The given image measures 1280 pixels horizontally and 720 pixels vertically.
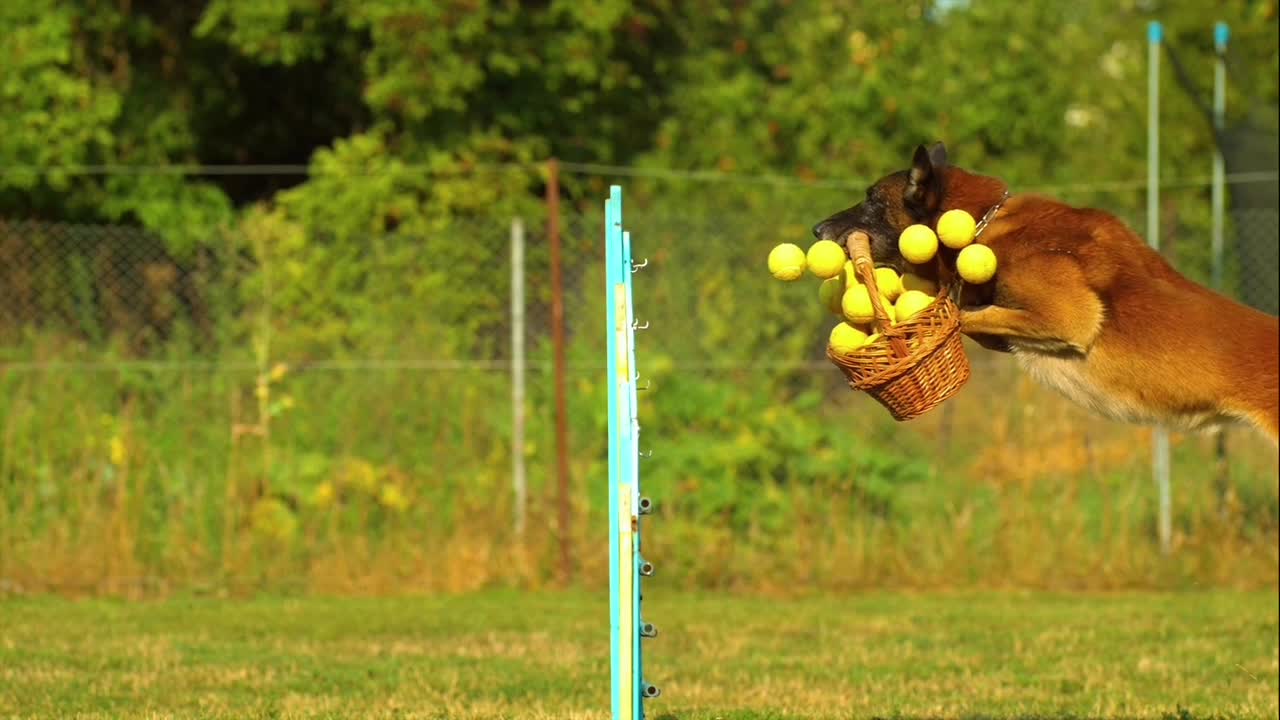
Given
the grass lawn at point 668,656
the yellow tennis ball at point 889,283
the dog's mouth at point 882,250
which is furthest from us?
the grass lawn at point 668,656

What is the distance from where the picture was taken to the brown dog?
19.0 ft

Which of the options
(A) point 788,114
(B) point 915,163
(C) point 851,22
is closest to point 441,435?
(B) point 915,163

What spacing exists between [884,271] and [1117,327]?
2.85 feet

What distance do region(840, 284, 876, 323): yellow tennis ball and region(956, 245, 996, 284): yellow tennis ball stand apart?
35 cm

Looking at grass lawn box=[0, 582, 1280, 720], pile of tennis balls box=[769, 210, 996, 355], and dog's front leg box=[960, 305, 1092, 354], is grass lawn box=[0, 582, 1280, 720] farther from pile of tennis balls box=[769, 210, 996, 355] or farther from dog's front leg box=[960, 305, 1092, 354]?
dog's front leg box=[960, 305, 1092, 354]

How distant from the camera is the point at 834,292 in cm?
604

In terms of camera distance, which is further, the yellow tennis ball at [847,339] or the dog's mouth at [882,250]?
the dog's mouth at [882,250]

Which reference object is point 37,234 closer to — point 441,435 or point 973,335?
point 441,435

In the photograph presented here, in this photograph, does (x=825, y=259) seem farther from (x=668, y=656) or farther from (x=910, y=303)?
(x=668, y=656)

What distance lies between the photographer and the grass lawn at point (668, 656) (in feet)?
24.2

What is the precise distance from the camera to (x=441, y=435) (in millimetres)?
11766

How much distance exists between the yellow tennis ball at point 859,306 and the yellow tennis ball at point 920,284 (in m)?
0.41

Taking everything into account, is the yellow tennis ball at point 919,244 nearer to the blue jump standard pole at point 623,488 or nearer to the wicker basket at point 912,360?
the wicker basket at point 912,360

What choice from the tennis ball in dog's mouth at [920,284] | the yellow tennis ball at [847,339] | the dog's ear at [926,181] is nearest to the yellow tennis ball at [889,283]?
the tennis ball in dog's mouth at [920,284]
